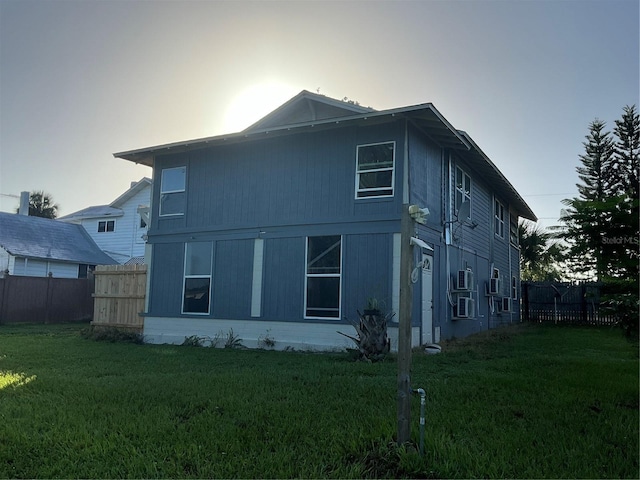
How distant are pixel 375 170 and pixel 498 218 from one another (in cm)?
877

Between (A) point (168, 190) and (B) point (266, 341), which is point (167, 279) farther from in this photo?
(B) point (266, 341)

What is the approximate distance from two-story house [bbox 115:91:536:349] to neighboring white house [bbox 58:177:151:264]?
39.4 ft

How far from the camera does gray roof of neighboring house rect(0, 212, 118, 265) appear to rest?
21.0m

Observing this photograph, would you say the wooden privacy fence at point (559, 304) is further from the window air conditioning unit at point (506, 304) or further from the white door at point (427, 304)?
the white door at point (427, 304)

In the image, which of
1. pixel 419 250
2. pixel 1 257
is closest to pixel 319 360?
pixel 419 250

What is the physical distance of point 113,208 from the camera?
1009 inches

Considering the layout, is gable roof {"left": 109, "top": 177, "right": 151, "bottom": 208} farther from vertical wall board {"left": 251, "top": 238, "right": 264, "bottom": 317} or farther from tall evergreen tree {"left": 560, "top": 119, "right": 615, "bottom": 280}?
tall evergreen tree {"left": 560, "top": 119, "right": 615, "bottom": 280}

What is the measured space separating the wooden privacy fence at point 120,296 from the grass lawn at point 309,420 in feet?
14.6

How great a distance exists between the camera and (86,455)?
3.68 metres

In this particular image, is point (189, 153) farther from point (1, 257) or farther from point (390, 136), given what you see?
point (1, 257)

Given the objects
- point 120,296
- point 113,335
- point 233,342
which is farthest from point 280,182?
point 113,335

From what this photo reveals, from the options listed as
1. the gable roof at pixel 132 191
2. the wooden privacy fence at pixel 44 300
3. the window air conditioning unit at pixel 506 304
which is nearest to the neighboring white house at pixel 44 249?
the wooden privacy fence at pixel 44 300

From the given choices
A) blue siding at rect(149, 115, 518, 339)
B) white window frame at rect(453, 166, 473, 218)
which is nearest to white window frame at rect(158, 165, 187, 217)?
blue siding at rect(149, 115, 518, 339)

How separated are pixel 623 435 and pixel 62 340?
11044mm
